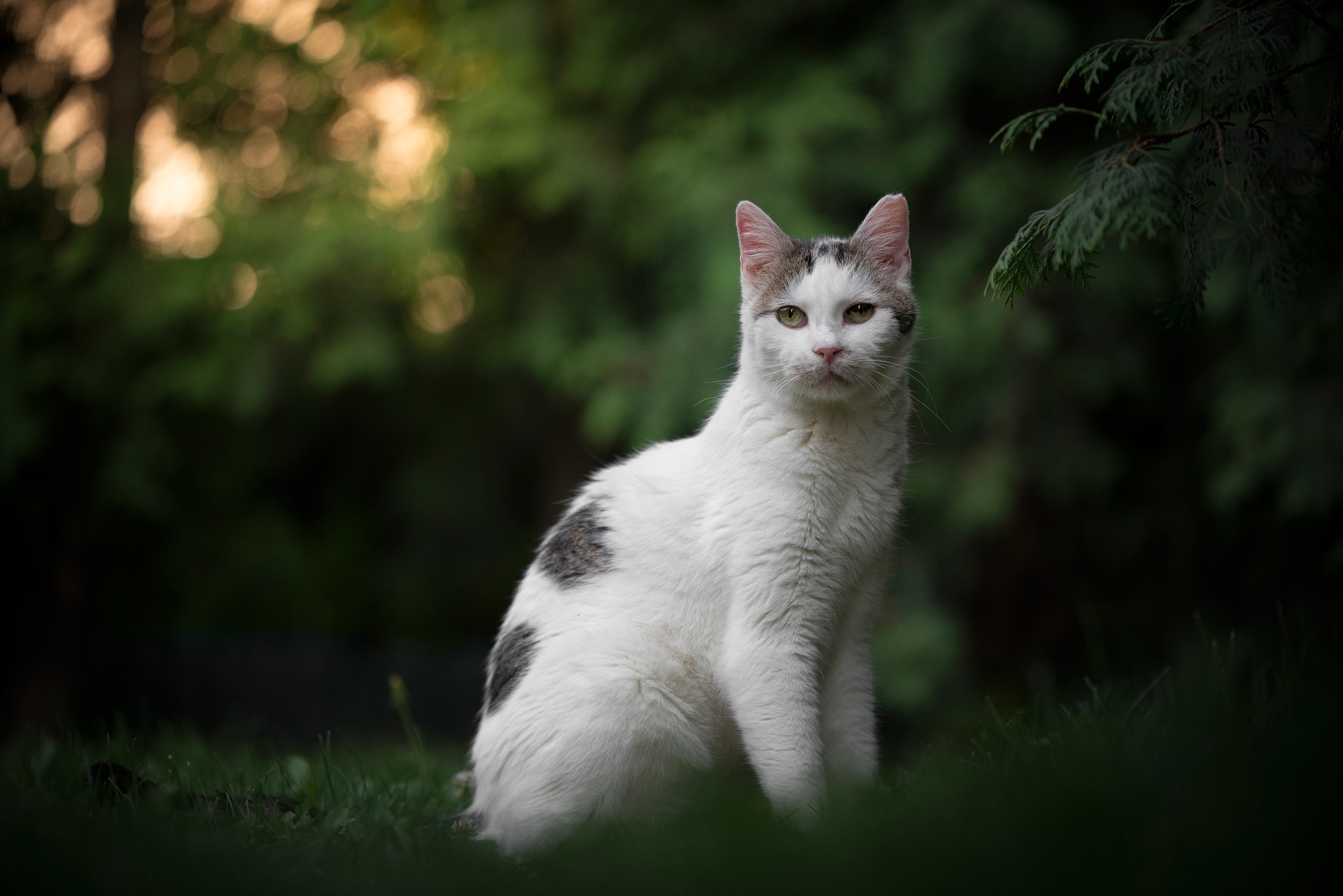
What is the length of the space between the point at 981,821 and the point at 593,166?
449 cm

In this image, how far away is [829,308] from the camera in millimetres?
2588

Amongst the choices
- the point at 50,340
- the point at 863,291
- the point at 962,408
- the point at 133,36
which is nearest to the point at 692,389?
the point at 962,408

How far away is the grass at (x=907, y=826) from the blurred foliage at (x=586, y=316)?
5.34ft

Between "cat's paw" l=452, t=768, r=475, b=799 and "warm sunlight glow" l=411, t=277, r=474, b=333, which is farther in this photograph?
"warm sunlight glow" l=411, t=277, r=474, b=333

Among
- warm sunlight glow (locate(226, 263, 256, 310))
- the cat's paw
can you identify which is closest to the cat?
the cat's paw

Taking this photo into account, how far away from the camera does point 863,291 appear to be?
8.66 ft

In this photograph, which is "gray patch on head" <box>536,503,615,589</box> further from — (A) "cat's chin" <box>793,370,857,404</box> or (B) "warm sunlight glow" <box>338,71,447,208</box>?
(B) "warm sunlight glow" <box>338,71,447,208</box>

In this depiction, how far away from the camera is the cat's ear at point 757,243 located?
278cm

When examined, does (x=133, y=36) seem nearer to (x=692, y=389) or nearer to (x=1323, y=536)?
(x=692, y=389)

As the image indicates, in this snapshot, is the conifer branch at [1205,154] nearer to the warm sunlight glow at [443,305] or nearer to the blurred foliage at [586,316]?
the blurred foliage at [586,316]

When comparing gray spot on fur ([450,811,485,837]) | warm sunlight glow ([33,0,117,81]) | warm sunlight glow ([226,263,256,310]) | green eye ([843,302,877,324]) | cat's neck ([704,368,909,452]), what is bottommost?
gray spot on fur ([450,811,485,837])

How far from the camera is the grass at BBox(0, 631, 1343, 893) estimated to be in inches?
59.6

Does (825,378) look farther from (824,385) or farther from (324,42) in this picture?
(324,42)

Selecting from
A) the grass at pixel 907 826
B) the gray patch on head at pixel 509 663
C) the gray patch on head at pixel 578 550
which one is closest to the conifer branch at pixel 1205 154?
the grass at pixel 907 826
